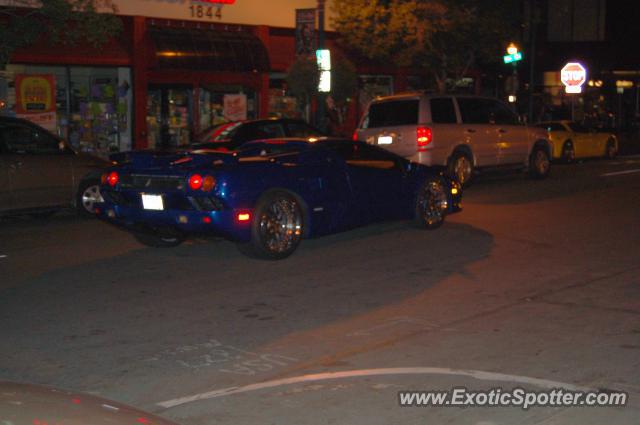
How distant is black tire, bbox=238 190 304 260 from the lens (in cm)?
1017

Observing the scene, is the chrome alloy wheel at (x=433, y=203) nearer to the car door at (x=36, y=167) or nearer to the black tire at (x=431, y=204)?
A: the black tire at (x=431, y=204)

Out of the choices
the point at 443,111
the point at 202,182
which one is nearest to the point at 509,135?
the point at 443,111

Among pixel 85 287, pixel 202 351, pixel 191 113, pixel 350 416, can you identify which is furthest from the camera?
pixel 191 113

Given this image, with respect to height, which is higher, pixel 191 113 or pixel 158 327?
pixel 191 113

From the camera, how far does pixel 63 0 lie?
14.7 meters

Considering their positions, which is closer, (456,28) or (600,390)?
(600,390)

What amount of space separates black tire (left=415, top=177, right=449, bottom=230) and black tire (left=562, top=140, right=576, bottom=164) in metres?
15.4

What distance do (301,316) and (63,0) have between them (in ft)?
29.6

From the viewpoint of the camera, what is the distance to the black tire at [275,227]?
10172mm

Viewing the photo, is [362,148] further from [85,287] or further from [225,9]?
[225,9]

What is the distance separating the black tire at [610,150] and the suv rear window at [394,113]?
1391cm

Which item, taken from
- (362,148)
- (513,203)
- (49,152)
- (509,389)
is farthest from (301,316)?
(513,203)

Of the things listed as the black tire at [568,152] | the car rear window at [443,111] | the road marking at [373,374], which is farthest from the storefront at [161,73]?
the road marking at [373,374]

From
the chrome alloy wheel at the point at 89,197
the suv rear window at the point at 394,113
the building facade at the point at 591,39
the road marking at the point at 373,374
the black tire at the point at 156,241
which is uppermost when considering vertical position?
the building facade at the point at 591,39
